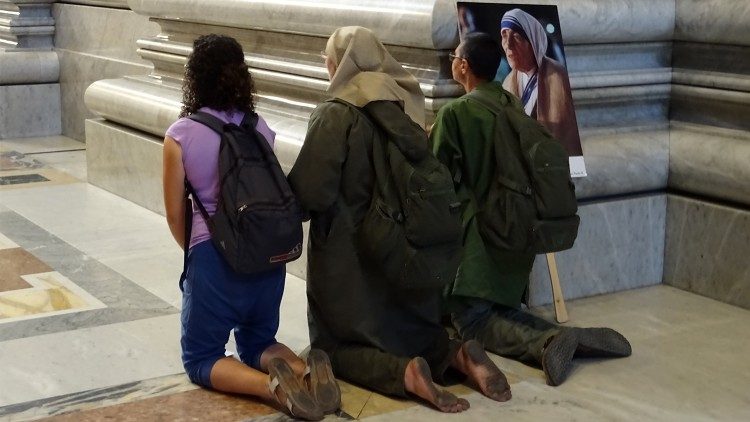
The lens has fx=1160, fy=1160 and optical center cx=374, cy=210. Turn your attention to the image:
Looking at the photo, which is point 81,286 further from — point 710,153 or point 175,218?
point 710,153

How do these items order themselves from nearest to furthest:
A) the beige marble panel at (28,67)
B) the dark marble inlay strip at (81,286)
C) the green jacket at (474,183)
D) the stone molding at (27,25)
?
the green jacket at (474,183)
the dark marble inlay strip at (81,286)
the beige marble panel at (28,67)
the stone molding at (27,25)

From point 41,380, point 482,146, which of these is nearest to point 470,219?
point 482,146

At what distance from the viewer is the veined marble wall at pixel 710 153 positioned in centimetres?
547

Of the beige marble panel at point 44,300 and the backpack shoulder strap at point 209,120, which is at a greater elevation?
the backpack shoulder strap at point 209,120

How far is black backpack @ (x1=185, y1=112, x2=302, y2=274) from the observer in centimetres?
396

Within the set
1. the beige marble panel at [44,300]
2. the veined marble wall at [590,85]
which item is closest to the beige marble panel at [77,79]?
the veined marble wall at [590,85]

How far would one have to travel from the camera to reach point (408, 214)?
4.09 m

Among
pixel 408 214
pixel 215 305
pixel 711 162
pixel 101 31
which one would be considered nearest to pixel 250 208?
pixel 215 305

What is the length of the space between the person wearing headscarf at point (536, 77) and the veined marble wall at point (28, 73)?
6737 millimetres

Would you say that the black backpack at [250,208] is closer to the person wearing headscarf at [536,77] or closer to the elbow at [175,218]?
the elbow at [175,218]

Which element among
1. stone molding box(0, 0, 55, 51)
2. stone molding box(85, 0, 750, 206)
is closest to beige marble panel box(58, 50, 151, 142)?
stone molding box(0, 0, 55, 51)

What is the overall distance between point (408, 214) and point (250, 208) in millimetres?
563

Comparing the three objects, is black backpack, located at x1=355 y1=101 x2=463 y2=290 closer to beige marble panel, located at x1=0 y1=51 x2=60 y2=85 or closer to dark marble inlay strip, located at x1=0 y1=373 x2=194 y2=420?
dark marble inlay strip, located at x1=0 y1=373 x2=194 y2=420

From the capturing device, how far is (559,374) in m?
4.34
